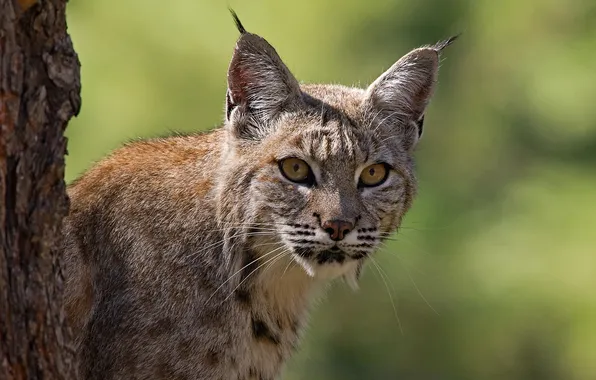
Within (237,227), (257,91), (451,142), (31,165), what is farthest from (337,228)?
(451,142)

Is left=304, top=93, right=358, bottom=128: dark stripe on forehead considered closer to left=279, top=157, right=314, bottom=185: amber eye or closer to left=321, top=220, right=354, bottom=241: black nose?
left=279, top=157, right=314, bottom=185: amber eye

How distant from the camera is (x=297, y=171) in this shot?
5387mm

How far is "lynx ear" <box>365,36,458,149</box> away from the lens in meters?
5.77

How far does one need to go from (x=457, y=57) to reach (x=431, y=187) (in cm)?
180

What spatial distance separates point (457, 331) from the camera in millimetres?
10672

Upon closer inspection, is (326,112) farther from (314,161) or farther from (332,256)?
(332,256)

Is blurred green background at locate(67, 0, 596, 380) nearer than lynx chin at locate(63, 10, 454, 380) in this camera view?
No

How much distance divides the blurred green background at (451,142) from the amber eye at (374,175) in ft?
11.5

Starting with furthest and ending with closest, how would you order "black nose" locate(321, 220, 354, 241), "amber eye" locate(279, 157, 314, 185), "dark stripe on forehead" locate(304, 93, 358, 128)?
"dark stripe on forehead" locate(304, 93, 358, 128)
"amber eye" locate(279, 157, 314, 185)
"black nose" locate(321, 220, 354, 241)

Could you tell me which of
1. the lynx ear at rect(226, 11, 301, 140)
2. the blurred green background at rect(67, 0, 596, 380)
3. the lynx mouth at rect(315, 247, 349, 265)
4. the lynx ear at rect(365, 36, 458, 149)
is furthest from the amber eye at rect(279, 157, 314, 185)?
the blurred green background at rect(67, 0, 596, 380)

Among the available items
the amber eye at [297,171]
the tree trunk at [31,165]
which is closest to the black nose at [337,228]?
the amber eye at [297,171]

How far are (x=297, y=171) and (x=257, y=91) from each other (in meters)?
0.46

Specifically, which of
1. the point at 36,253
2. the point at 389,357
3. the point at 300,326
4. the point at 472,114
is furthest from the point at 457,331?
the point at 36,253

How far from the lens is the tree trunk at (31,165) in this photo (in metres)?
3.48
